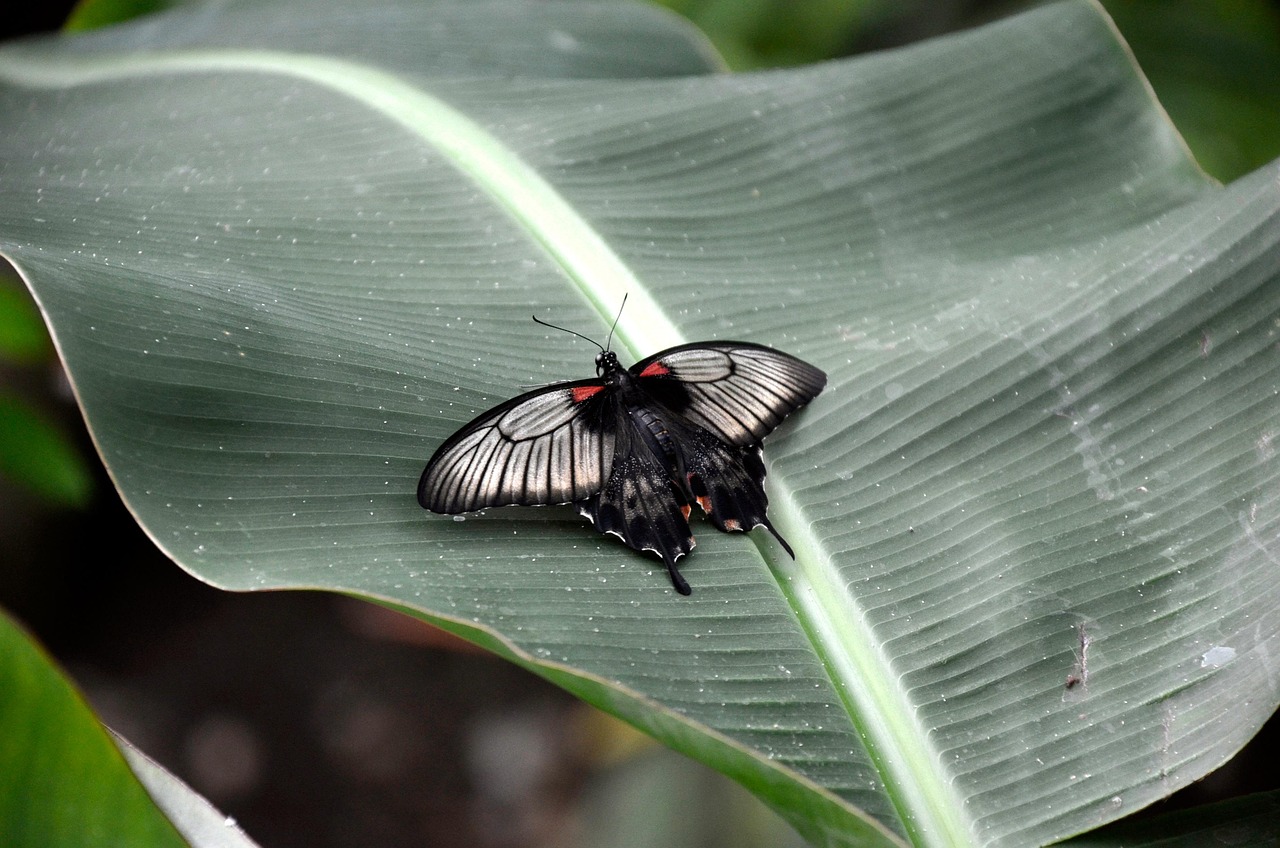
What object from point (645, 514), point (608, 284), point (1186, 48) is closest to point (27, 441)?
point (608, 284)

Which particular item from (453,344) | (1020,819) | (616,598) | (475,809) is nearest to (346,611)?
(475,809)

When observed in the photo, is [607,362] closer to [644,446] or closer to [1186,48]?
[644,446]

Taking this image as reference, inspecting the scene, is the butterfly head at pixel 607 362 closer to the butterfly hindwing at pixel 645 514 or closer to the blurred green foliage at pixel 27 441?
the butterfly hindwing at pixel 645 514

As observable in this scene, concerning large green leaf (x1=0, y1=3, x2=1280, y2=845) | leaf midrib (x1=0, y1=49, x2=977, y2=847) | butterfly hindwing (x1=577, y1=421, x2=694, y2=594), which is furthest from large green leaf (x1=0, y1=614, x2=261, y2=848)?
leaf midrib (x1=0, y1=49, x2=977, y2=847)

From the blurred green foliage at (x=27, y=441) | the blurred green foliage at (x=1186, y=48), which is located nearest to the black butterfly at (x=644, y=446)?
the blurred green foliage at (x=27, y=441)

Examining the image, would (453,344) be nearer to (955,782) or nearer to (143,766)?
(143,766)
